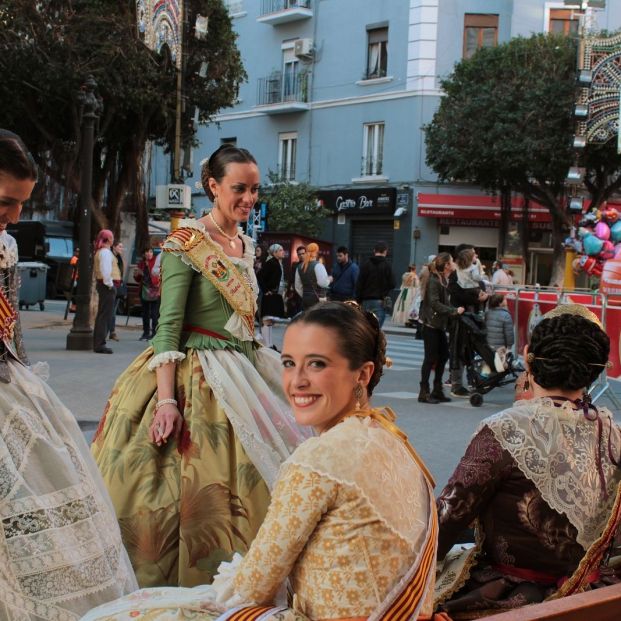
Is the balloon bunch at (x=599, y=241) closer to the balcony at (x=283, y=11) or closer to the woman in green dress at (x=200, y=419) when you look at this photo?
the woman in green dress at (x=200, y=419)

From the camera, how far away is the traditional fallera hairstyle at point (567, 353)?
8.93 ft

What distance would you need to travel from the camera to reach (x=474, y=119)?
86.8 ft

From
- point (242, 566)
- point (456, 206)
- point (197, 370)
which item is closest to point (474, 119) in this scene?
point (456, 206)

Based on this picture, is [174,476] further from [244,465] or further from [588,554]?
[588,554]

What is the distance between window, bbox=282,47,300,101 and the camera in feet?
105

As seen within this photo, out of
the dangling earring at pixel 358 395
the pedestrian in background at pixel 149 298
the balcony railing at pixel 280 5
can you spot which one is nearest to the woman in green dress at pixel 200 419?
the dangling earring at pixel 358 395

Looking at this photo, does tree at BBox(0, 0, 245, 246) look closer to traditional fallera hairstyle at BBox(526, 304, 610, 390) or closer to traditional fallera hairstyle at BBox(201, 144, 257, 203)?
traditional fallera hairstyle at BBox(201, 144, 257, 203)

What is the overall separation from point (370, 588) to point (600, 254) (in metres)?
12.0

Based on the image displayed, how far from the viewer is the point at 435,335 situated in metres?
10.4

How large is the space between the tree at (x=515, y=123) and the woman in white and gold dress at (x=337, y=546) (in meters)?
24.4

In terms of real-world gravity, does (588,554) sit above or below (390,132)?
below

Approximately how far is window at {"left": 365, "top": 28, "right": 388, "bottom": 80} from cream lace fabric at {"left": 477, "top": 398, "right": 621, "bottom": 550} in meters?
28.0

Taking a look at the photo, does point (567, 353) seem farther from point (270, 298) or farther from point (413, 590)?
point (270, 298)

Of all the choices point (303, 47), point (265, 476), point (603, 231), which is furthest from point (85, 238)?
point (303, 47)
